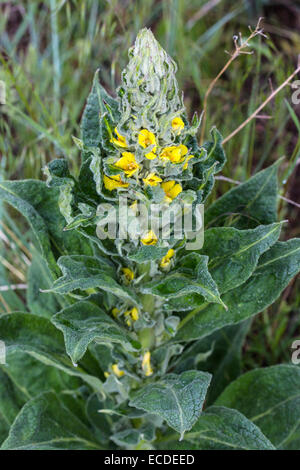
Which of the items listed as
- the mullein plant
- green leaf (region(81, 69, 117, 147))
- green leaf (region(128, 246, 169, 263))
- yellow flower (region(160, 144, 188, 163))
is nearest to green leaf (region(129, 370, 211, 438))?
the mullein plant

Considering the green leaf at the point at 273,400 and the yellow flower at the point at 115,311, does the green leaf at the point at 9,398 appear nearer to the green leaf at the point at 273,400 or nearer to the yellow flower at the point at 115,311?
the yellow flower at the point at 115,311

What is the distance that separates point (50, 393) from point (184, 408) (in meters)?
0.63

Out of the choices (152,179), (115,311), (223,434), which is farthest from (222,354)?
(152,179)

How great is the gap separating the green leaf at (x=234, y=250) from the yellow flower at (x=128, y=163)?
0.40 m

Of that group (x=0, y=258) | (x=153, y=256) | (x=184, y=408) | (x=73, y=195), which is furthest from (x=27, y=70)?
(x=184, y=408)

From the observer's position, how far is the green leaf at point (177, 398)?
5.15ft

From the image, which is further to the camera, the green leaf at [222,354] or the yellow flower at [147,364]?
the green leaf at [222,354]

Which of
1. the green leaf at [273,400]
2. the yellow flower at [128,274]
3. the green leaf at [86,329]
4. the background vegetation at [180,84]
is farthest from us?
the background vegetation at [180,84]

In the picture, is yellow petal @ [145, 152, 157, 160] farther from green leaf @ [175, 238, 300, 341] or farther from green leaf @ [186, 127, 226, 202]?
green leaf @ [175, 238, 300, 341]

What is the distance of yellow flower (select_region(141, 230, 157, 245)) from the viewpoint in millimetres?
1588

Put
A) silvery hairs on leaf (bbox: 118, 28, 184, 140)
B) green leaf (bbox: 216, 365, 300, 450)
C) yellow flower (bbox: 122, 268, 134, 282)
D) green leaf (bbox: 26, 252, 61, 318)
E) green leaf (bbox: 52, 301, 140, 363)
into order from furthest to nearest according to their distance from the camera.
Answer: green leaf (bbox: 26, 252, 61, 318) → green leaf (bbox: 216, 365, 300, 450) → yellow flower (bbox: 122, 268, 134, 282) → green leaf (bbox: 52, 301, 140, 363) → silvery hairs on leaf (bbox: 118, 28, 184, 140)

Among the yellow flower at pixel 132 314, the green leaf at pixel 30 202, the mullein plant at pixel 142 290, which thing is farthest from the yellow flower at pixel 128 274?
the green leaf at pixel 30 202

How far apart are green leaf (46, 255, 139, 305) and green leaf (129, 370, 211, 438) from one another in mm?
289
